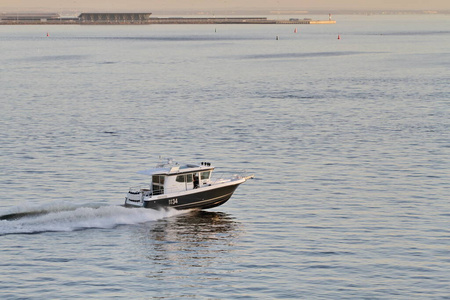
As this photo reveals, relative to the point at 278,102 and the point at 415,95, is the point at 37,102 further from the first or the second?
the point at 415,95

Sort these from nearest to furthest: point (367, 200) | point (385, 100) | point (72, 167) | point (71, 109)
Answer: point (367, 200), point (72, 167), point (71, 109), point (385, 100)

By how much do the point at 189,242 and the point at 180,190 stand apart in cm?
900

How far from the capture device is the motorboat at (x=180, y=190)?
214 ft

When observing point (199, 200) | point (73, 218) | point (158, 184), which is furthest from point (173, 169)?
point (73, 218)

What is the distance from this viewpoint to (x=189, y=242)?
5844 cm

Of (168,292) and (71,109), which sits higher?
(71,109)

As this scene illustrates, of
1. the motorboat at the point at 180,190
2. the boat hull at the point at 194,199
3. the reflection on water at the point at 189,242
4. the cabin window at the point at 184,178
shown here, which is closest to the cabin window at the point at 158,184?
the motorboat at the point at 180,190

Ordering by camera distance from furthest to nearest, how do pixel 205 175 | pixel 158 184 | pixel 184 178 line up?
pixel 205 175 < pixel 184 178 < pixel 158 184

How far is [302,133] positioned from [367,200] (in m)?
38.2

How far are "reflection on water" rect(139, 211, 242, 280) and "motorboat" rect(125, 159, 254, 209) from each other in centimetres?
120

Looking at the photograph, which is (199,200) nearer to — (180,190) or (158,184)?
(180,190)

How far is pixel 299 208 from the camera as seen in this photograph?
68.1 metres

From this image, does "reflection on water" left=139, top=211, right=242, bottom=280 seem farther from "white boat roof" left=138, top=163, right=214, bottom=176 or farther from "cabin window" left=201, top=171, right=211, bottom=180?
"white boat roof" left=138, top=163, right=214, bottom=176

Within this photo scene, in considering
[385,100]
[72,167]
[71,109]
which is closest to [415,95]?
[385,100]
